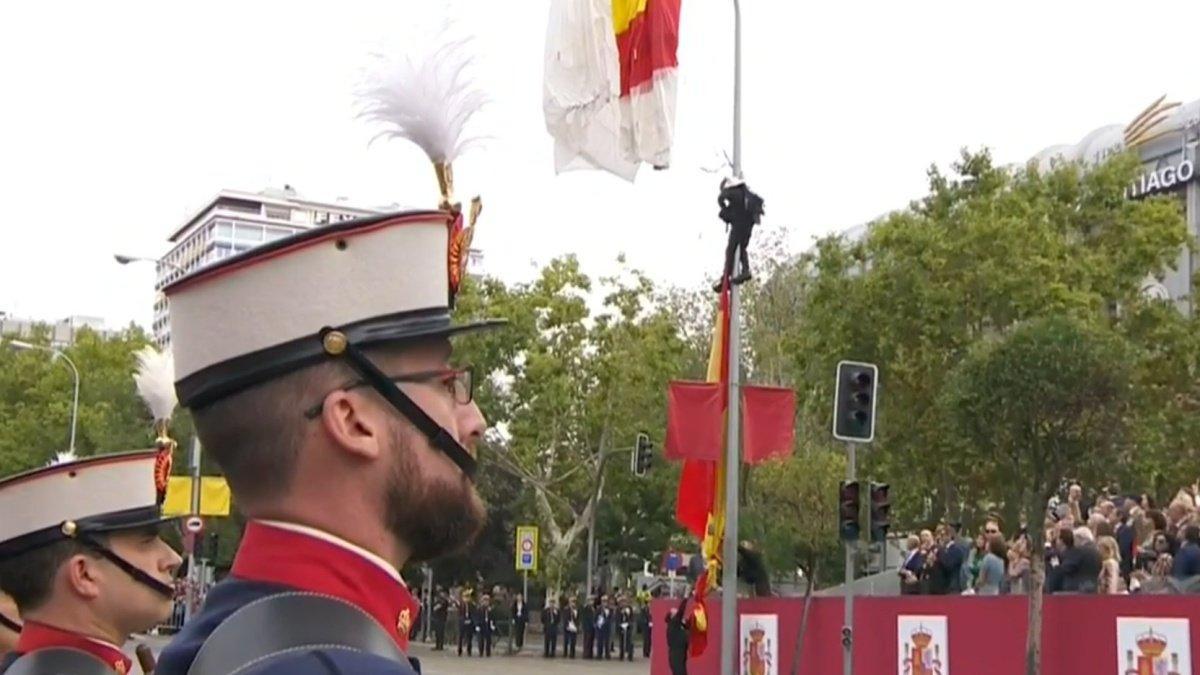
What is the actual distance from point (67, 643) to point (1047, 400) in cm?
1955

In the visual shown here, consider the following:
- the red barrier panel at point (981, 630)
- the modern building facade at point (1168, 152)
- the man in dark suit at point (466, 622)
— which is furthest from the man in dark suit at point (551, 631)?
the modern building facade at point (1168, 152)

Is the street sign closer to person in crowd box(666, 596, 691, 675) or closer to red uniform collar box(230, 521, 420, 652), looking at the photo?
person in crowd box(666, 596, 691, 675)

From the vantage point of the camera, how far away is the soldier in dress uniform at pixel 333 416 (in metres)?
2.21

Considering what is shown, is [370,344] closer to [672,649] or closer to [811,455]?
[672,649]

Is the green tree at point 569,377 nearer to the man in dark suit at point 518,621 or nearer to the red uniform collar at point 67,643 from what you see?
the man in dark suit at point 518,621

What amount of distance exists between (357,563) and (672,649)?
62.9 feet

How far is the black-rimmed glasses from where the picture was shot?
7.47 feet

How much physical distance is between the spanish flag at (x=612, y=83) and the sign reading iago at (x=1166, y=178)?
46.2 metres

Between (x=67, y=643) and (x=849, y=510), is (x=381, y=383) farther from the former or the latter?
(x=849, y=510)

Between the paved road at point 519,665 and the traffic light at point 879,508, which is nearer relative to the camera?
the traffic light at point 879,508

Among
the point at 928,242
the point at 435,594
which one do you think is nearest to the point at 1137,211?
the point at 928,242

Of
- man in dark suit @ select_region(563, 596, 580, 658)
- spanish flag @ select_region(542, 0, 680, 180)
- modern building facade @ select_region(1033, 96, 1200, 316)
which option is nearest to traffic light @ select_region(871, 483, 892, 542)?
spanish flag @ select_region(542, 0, 680, 180)

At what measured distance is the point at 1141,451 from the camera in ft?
102

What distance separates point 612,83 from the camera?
53.7 feet
